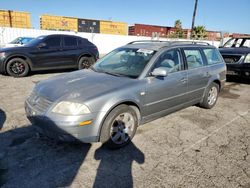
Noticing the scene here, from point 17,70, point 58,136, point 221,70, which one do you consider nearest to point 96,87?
point 58,136

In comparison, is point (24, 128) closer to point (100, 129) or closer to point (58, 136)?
point (58, 136)

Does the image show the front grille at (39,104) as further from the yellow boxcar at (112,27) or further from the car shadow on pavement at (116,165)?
the yellow boxcar at (112,27)

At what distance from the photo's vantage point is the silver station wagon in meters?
2.78

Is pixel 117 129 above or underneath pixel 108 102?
underneath

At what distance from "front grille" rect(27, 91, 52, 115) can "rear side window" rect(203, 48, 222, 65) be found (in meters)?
3.76

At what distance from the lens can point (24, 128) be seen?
3750mm

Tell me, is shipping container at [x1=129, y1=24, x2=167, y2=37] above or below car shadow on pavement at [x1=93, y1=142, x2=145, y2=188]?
above

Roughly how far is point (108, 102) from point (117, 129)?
53cm

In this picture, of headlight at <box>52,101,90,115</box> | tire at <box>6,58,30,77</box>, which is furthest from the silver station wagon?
tire at <box>6,58,30,77</box>

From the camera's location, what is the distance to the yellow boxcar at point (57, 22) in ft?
94.2

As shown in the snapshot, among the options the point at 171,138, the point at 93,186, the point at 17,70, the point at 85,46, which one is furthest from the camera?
the point at 85,46

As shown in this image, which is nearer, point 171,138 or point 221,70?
point 171,138

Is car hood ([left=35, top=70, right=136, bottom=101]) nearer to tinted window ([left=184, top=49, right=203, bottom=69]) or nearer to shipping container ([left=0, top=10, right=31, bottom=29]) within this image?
tinted window ([left=184, top=49, right=203, bottom=69])

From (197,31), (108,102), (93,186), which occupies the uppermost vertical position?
(197,31)
